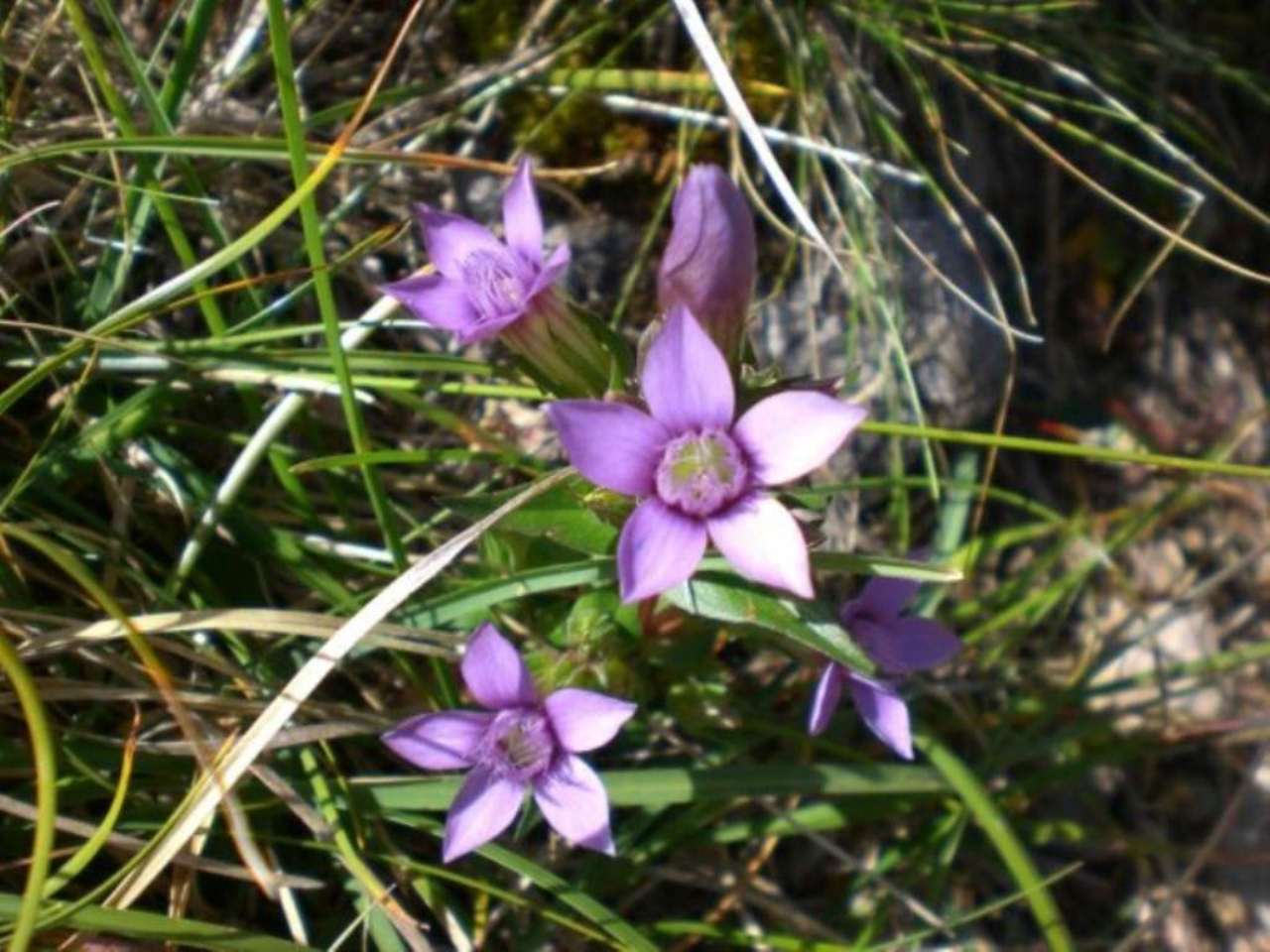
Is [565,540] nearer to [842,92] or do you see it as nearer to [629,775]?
[629,775]

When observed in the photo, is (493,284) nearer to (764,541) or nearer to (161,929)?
(764,541)

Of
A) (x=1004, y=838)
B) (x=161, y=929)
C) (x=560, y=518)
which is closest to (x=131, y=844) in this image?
(x=161, y=929)

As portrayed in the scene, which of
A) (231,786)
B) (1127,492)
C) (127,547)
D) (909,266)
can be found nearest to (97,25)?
(127,547)

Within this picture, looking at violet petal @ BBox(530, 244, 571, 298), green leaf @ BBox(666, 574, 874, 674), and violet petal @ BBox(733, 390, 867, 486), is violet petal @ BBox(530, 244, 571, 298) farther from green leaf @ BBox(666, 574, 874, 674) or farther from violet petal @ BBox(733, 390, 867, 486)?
green leaf @ BBox(666, 574, 874, 674)

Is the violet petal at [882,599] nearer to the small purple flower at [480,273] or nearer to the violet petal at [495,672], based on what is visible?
the violet petal at [495,672]

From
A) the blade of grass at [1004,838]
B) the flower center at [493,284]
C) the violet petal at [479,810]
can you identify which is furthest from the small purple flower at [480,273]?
the blade of grass at [1004,838]
